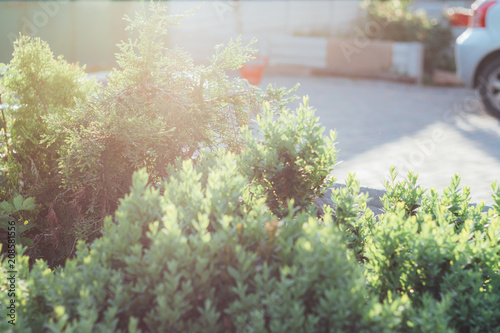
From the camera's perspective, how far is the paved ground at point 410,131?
6.55 metres

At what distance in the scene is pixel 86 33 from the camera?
1272cm

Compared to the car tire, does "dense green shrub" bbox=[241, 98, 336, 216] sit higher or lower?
higher

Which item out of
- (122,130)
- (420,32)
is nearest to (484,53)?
(420,32)

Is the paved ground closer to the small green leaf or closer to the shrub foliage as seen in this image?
the shrub foliage

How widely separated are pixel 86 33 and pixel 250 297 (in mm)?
11723

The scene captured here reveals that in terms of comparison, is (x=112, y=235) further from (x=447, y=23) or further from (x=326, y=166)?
(x=447, y=23)

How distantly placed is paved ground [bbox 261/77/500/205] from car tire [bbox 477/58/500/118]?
214 millimetres

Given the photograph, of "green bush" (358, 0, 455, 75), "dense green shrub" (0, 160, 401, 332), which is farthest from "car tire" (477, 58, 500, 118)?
"dense green shrub" (0, 160, 401, 332)

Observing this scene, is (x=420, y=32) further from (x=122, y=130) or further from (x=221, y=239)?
(x=221, y=239)

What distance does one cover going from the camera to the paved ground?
6.55 m

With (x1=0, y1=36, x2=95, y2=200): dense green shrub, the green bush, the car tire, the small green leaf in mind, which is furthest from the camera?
the green bush

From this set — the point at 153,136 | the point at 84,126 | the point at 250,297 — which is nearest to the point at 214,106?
the point at 153,136

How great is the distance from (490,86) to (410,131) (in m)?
1.74

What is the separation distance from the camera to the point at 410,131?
8.66m
